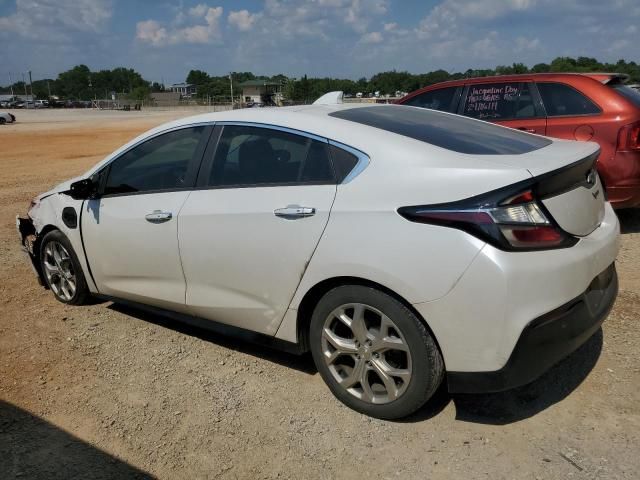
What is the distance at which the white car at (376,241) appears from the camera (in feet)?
8.01

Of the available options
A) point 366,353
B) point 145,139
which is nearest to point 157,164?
point 145,139

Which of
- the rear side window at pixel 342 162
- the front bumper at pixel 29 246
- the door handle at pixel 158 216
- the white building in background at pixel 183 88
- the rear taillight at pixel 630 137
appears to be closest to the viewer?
the rear side window at pixel 342 162

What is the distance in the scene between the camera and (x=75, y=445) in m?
2.87

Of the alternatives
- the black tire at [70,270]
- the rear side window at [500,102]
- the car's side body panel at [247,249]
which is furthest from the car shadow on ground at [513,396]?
the rear side window at [500,102]

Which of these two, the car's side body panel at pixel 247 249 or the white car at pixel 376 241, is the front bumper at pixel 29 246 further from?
the car's side body panel at pixel 247 249

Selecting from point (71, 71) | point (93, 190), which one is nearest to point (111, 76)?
point (71, 71)

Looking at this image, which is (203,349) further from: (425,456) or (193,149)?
(425,456)

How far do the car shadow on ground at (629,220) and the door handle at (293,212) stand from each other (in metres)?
4.74

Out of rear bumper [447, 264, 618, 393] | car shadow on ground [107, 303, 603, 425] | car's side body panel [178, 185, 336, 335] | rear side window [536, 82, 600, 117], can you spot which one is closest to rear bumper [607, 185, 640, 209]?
rear side window [536, 82, 600, 117]

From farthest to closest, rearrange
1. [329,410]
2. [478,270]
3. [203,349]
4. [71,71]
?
[71,71] → [203,349] → [329,410] → [478,270]

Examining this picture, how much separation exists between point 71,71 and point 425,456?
16580 centimetres

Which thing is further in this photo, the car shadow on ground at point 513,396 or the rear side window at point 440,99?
the rear side window at point 440,99

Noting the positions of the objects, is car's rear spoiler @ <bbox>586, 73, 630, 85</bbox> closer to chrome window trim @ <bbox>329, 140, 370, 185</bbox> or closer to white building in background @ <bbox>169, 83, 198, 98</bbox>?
chrome window trim @ <bbox>329, 140, 370, 185</bbox>

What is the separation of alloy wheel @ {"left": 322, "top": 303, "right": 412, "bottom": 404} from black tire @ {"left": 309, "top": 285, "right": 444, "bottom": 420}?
0.08 feet
